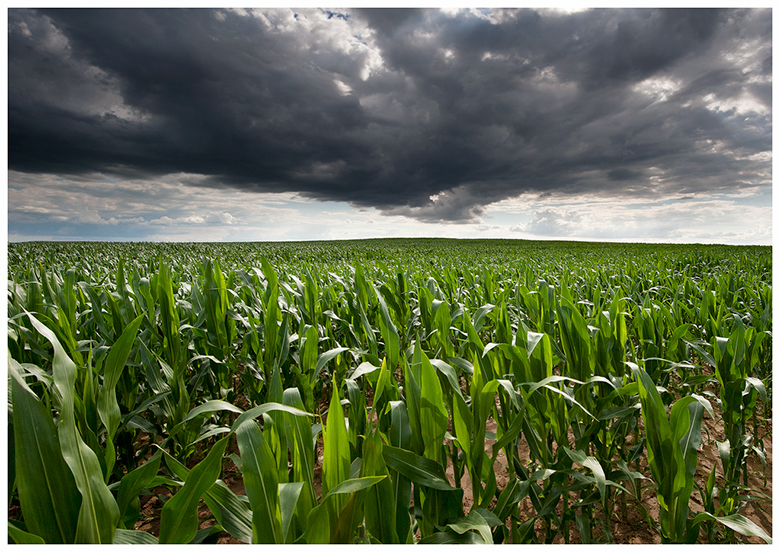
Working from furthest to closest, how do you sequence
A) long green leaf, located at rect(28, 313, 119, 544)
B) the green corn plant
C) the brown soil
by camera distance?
the brown soil
the green corn plant
long green leaf, located at rect(28, 313, 119, 544)

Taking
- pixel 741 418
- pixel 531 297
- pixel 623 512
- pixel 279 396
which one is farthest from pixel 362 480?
pixel 531 297

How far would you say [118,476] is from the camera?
208cm

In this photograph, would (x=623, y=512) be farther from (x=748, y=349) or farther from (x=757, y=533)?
(x=748, y=349)

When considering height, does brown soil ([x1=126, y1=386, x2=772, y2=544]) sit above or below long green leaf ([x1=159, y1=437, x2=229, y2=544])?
below

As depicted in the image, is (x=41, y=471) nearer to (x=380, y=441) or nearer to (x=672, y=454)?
(x=380, y=441)

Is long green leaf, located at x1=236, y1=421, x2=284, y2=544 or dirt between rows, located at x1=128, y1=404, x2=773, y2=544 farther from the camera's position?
dirt between rows, located at x1=128, y1=404, x2=773, y2=544

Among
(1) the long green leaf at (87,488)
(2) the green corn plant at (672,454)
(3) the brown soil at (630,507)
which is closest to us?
(1) the long green leaf at (87,488)

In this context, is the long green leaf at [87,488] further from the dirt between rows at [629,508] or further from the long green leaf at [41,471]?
the dirt between rows at [629,508]

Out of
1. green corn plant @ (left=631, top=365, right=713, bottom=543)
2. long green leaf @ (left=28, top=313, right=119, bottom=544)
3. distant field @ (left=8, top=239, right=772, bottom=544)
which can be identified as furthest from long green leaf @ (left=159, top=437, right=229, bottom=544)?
green corn plant @ (left=631, top=365, right=713, bottom=543)

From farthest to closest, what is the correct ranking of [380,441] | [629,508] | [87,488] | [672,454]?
[629,508] → [672,454] → [380,441] → [87,488]

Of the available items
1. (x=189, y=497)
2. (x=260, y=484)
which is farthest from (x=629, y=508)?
(x=189, y=497)

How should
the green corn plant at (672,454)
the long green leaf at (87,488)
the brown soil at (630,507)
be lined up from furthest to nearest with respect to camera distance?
1. the brown soil at (630,507)
2. the green corn plant at (672,454)
3. the long green leaf at (87,488)

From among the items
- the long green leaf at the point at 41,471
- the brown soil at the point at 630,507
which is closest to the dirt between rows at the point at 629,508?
the brown soil at the point at 630,507

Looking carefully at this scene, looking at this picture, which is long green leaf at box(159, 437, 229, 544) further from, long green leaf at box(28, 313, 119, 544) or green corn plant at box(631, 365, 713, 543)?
green corn plant at box(631, 365, 713, 543)
